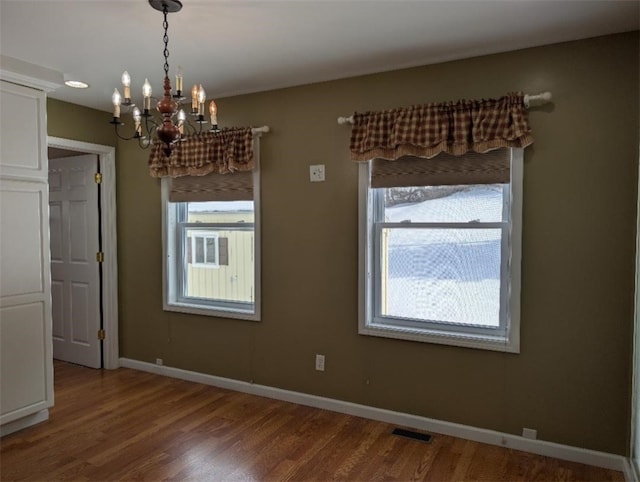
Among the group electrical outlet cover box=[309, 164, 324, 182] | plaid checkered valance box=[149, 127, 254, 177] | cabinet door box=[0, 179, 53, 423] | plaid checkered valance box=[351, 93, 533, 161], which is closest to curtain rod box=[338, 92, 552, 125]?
plaid checkered valance box=[351, 93, 533, 161]

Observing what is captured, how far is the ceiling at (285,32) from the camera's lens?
2.19 m

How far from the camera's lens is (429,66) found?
2.95 m

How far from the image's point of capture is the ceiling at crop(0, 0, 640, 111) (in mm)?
2191

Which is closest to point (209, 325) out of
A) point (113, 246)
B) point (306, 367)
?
point (306, 367)

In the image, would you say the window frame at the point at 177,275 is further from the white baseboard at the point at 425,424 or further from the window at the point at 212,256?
the white baseboard at the point at 425,424

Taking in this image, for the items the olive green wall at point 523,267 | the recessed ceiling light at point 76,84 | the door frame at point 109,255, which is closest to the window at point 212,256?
the olive green wall at point 523,267

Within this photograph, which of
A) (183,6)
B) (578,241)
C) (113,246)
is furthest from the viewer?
(113,246)

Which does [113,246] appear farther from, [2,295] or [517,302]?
[517,302]

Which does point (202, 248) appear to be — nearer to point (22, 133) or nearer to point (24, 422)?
point (22, 133)

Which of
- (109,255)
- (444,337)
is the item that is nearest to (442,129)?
(444,337)

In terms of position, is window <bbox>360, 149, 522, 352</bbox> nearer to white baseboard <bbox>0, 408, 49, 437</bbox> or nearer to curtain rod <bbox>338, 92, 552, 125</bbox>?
curtain rod <bbox>338, 92, 552, 125</bbox>

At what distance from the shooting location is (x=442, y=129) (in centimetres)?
280

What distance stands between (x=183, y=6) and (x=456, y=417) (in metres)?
2.91

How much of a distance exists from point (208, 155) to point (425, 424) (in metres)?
2.62
